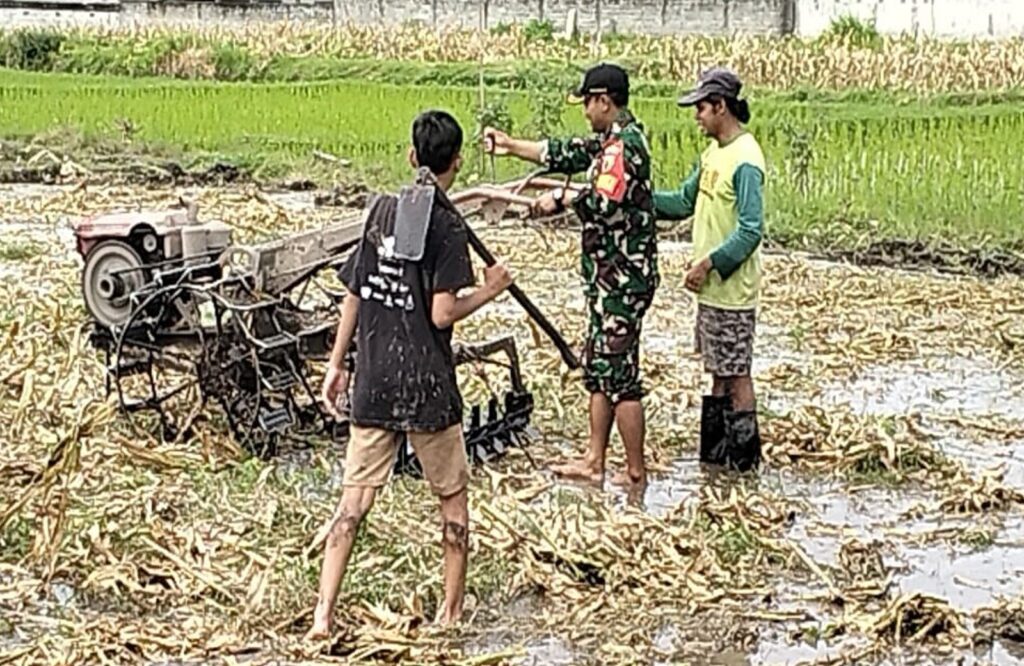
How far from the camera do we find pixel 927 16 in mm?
37156

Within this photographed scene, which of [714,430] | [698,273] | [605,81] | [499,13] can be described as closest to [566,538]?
[698,273]

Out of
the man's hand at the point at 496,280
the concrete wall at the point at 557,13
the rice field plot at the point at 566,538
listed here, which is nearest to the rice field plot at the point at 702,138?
the rice field plot at the point at 566,538

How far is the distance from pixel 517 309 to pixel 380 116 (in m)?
10.8

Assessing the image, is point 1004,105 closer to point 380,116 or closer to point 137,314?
point 380,116

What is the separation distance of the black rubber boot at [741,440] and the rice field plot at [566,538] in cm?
10

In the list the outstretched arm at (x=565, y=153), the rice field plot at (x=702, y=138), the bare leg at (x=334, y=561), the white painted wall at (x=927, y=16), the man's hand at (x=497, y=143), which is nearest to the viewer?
the bare leg at (x=334, y=561)

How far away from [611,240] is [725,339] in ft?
2.26

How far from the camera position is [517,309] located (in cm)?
1099

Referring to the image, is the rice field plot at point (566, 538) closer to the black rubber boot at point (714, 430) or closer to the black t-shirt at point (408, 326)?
the black rubber boot at point (714, 430)

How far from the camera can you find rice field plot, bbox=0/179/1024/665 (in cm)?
536

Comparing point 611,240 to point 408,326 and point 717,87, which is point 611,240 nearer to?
point 717,87

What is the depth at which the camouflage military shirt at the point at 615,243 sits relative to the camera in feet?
22.2

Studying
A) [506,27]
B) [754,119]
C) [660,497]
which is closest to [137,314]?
[660,497]

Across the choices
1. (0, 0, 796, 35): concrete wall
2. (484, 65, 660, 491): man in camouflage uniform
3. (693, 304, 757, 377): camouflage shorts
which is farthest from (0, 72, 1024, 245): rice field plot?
(0, 0, 796, 35): concrete wall
